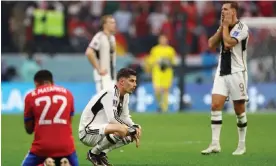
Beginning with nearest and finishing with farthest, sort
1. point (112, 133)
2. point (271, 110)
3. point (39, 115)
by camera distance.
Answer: point (39, 115) < point (112, 133) < point (271, 110)

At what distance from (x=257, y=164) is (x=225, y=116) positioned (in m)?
11.0

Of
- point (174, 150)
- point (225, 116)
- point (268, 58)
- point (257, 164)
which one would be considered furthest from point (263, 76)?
point (257, 164)

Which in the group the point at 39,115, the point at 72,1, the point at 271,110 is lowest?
the point at 271,110

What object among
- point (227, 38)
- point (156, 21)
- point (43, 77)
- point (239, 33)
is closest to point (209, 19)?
point (156, 21)

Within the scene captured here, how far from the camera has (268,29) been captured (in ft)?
86.5

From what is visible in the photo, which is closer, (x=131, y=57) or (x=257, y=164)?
(x=257, y=164)

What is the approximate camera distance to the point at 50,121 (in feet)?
30.5

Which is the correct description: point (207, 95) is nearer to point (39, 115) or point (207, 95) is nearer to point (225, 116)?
point (225, 116)

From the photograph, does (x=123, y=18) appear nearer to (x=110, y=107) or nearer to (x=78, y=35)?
(x=78, y=35)

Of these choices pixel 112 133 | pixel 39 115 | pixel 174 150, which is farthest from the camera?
pixel 174 150

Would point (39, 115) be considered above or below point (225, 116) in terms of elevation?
above

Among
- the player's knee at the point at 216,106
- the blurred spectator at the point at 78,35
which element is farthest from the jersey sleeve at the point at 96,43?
the blurred spectator at the point at 78,35

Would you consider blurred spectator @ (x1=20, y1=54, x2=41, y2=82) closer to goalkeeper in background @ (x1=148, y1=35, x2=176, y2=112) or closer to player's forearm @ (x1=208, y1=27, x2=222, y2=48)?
goalkeeper in background @ (x1=148, y1=35, x2=176, y2=112)

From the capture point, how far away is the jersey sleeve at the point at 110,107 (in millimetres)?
11172
